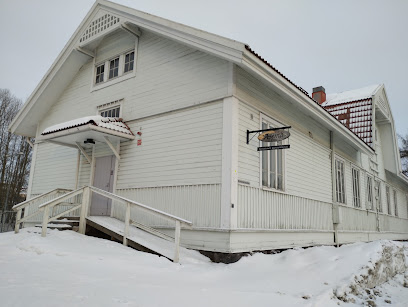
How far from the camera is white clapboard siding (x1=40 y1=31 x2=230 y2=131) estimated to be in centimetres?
893

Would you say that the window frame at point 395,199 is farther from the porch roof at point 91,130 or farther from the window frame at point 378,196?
the porch roof at point 91,130

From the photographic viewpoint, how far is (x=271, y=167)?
380 inches

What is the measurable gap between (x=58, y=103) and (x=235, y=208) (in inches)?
380

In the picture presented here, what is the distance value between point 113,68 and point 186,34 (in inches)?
175

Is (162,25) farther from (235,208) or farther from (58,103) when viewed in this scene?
(58,103)

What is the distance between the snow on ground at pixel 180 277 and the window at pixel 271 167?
2.08 m

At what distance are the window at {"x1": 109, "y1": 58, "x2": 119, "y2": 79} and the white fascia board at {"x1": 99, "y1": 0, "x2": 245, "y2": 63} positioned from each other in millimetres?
1748

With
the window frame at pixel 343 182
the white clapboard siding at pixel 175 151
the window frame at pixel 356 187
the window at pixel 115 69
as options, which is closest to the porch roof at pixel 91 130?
the white clapboard siding at pixel 175 151

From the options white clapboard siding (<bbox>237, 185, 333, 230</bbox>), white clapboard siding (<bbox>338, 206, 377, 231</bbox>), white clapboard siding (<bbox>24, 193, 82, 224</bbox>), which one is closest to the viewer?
white clapboard siding (<bbox>237, 185, 333, 230</bbox>)

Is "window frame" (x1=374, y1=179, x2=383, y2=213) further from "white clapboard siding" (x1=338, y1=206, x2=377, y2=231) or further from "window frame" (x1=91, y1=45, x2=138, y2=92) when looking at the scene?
"window frame" (x1=91, y1=45, x2=138, y2=92)

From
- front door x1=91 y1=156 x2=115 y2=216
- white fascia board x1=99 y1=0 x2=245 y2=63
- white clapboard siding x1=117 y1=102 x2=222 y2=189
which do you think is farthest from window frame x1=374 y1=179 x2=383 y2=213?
white fascia board x1=99 y1=0 x2=245 y2=63

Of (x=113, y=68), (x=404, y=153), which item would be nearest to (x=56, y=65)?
(x=113, y=68)

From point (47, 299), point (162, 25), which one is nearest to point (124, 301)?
point (47, 299)

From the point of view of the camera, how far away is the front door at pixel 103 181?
436 inches
